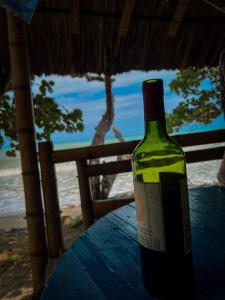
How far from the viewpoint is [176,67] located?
2.87 metres

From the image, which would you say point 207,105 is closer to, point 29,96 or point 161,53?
point 161,53

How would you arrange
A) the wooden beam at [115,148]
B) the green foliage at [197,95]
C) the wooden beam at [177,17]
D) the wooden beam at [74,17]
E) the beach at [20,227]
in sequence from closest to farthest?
the wooden beam at [115,148], the wooden beam at [74,17], the wooden beam at [177,17], the beach at [20,227], the green foliage at [197,95]

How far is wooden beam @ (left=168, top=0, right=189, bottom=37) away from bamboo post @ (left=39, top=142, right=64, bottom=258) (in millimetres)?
1483

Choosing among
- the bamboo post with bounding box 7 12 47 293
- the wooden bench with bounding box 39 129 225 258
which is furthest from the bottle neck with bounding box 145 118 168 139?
the bamboo post with bounding box 7 12 47 293

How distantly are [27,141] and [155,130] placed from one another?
1.68 meters

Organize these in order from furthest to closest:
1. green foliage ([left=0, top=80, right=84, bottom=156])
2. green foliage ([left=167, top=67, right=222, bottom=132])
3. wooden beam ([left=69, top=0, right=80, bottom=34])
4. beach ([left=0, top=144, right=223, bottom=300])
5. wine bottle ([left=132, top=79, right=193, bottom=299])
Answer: green foliage ([left=167, top=67, right=222, bottom=132]) → green foliage ([left=0, top=80, right=84, bottom=156]) → beach ([left=0, top=144, right=223, bottom=300]) → wooden beam ([left=69, top=0, right=80, bottom=34]) → wine bottle ([left=132, top=79, right=193, bottom=299])

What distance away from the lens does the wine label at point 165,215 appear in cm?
49

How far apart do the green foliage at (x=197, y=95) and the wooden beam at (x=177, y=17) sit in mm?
1889

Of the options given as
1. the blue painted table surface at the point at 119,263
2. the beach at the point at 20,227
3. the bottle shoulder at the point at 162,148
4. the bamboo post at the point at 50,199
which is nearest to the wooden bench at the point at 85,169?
the bamboo post at the point at 50,199

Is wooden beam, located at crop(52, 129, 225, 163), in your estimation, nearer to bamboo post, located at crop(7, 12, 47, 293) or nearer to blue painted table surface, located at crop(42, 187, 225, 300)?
bamboo post, located at crop(7, 12, 47, 293)

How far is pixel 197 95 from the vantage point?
190 inches

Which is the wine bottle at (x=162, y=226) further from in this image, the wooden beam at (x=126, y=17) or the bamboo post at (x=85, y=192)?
the wooden beam at (x=126, y=17)

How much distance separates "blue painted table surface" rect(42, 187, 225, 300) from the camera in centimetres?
53

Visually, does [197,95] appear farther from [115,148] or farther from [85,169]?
[85,169]
